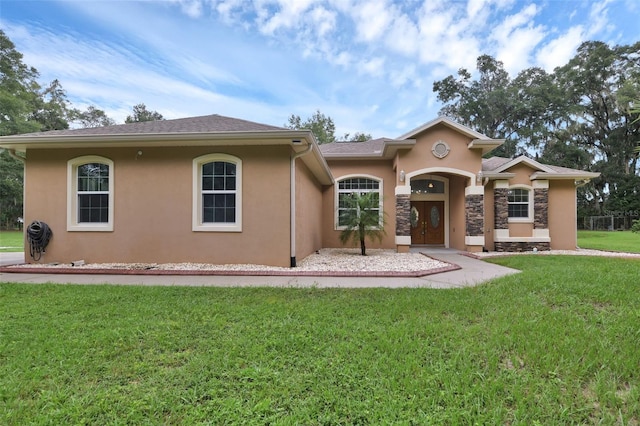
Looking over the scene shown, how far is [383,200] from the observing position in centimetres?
1233

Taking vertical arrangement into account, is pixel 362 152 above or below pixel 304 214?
above

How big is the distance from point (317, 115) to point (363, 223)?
95.7 feet

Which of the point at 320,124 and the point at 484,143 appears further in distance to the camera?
the point at 320,124

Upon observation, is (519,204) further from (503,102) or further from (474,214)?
(503,102)

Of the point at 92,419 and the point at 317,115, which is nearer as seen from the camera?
the point at 92,419

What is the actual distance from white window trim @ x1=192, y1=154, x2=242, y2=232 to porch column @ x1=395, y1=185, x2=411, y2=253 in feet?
20.8

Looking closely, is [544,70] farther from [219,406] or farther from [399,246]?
[219,406]

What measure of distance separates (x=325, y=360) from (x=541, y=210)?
12.8m

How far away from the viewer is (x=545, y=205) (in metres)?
11.9

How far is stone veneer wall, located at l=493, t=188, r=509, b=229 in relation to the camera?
11.8 meters

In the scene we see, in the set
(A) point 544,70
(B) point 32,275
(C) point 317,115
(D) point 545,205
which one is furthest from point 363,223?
(A) point 544,70

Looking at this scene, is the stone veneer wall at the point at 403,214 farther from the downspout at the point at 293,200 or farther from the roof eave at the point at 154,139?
the roof eave at the point at 154,139

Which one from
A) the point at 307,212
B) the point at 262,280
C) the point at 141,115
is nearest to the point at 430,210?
the point at 307,212

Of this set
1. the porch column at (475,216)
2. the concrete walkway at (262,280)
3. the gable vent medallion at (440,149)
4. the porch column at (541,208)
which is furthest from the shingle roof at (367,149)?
the concrete walkway at (262,280)
